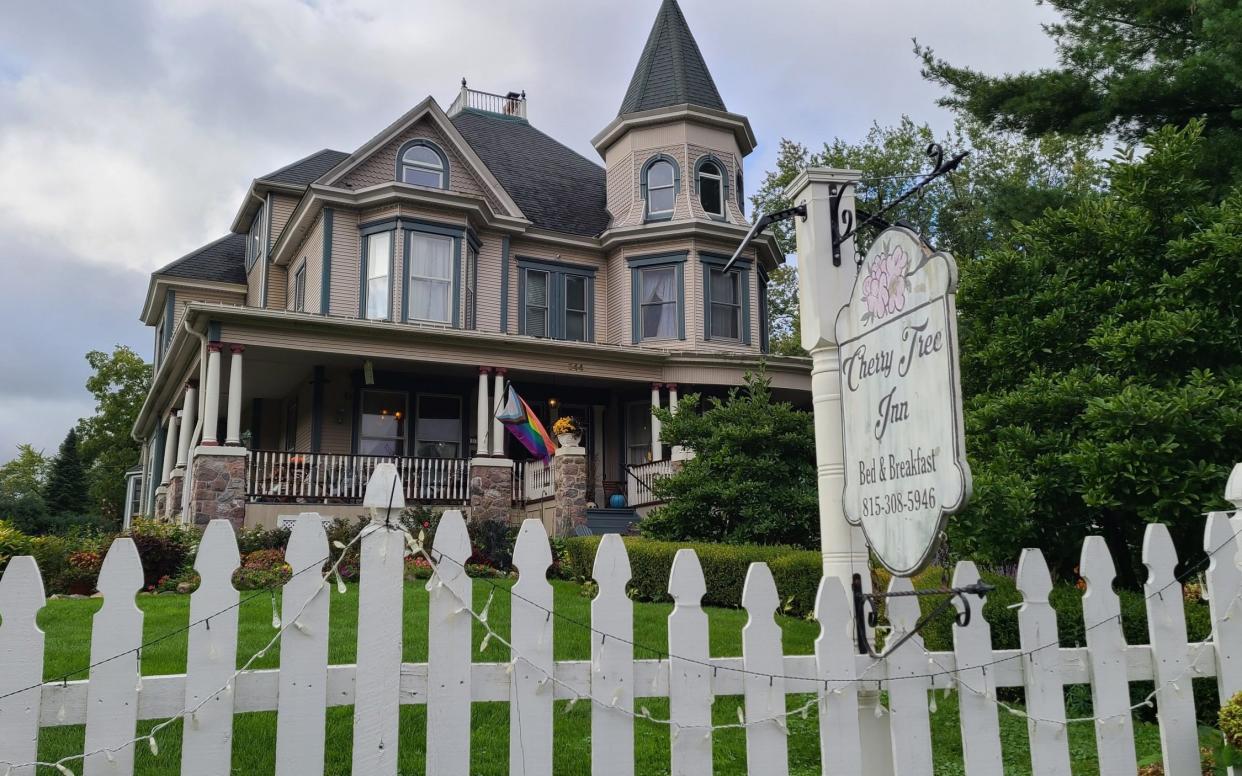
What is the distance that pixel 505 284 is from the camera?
1939 centimetres

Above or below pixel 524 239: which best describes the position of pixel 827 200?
below

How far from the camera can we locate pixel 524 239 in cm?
1995

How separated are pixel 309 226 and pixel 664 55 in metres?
9.31

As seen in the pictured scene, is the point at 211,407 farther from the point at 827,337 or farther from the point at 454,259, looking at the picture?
the point at 827,337

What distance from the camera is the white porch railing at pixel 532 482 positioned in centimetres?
1603

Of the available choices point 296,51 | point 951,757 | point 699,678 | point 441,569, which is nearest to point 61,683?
point 441,569

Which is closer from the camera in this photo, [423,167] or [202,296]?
[423,167]

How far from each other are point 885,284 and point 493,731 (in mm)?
3238

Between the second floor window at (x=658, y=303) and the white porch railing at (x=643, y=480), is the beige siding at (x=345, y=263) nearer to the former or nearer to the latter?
the second floor window at (x=658, y=303)

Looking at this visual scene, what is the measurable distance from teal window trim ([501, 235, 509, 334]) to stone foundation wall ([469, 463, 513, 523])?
4160 mm

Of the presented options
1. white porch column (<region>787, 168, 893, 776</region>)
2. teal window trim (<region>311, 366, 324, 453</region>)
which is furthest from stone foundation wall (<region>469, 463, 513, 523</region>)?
white porch column (<region>787, 168, 893, 776</region>)

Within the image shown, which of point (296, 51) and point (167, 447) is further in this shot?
point (167, 447)

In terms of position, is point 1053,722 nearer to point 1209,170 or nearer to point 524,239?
point 1209,170

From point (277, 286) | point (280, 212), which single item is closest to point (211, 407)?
point (277, 286)
